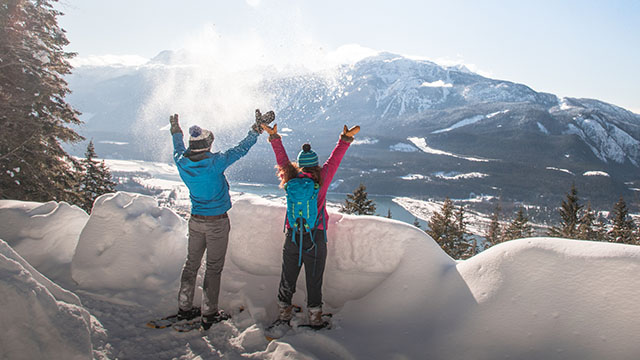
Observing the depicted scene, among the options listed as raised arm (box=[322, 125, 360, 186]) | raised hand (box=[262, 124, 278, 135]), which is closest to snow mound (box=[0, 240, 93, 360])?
raised hand (box=[262, 124, 278, 135])

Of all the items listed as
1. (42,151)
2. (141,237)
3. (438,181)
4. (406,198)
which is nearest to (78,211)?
(141,237)

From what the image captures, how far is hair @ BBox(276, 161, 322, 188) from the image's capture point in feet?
12.2

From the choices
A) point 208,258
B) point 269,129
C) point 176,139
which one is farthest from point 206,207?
point 269,129

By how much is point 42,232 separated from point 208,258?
11.1 ft

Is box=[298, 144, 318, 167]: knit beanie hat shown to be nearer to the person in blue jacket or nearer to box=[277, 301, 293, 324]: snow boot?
the person in blue jacket

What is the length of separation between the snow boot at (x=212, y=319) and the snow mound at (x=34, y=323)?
1270mm

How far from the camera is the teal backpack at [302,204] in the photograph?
11.7 feet

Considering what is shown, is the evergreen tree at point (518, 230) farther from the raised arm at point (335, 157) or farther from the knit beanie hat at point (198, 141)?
the knit beanie hat at point (198, 141)

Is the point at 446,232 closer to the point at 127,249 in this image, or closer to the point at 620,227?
the point at 620,227

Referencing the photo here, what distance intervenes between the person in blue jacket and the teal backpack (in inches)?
25.7

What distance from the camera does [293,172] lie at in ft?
12.4

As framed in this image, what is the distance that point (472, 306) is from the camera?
131 inches

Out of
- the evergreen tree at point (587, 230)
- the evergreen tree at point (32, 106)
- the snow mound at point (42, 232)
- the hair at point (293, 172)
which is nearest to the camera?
the hair at point (293, 172)

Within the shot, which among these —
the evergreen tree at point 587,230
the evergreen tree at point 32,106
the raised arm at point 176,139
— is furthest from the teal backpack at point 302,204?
the evergreen tree at point 587,230
